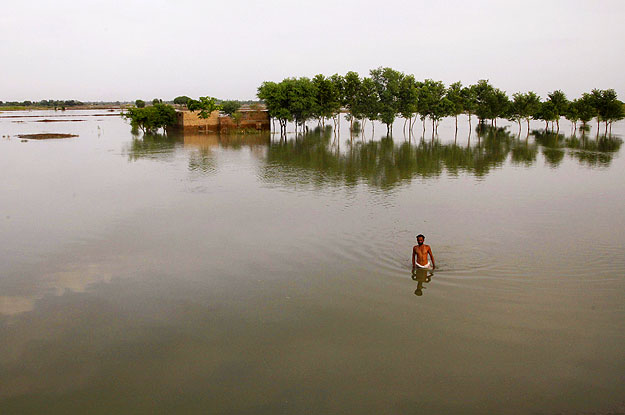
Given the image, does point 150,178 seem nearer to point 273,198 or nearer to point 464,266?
point 273,198

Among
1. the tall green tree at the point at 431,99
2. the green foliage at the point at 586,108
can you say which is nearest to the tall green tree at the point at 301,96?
the tall green tree at the point at 431,99

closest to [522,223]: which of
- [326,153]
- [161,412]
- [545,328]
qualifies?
[545,328]

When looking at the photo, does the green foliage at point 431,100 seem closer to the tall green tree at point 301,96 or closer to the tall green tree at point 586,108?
the tall green tree at point 301,96

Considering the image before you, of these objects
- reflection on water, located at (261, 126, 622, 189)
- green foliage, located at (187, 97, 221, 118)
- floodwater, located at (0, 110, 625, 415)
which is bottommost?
floodwater, located at (0, 110, 625, 415)

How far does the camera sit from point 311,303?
1330 cm

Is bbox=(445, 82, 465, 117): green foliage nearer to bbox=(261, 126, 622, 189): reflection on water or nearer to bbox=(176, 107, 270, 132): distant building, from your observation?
bbox=(261, 126, 622, 189): reflection on water

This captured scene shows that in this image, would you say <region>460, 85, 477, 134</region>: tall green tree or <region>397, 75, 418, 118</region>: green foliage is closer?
<region>397, 75, 418, 118</region>: green foliage

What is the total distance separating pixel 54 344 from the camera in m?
11.2

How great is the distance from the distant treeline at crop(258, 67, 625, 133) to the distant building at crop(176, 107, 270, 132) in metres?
5.90

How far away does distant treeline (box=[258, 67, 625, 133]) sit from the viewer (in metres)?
79.4

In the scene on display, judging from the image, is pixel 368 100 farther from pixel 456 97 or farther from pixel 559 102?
pixel 559 102

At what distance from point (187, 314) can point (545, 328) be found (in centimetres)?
900

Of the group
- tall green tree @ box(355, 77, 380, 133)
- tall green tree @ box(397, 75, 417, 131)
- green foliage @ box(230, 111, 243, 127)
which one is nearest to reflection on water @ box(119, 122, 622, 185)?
green foliage @ box(230, 111, 243, 127)

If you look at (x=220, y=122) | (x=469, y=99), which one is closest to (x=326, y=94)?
(x=220, y=122)
